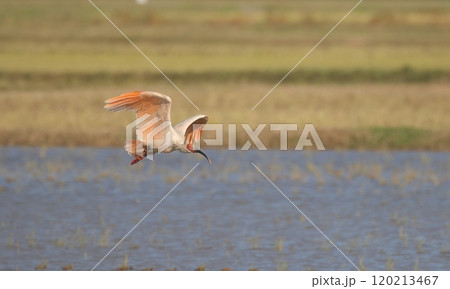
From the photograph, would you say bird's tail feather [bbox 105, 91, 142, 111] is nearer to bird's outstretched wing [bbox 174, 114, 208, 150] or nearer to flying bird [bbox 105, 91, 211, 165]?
flying bird [bbox 105, 91, 211, 165]

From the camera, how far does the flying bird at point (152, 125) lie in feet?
39.0

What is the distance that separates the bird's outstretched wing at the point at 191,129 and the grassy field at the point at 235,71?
1111 centimetres

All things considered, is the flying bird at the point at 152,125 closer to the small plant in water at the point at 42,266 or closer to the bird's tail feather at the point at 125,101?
the bird's tail feather at the point at 125,101

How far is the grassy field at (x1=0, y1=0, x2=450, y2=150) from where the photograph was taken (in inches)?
961

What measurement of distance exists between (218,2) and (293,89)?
4488 cm

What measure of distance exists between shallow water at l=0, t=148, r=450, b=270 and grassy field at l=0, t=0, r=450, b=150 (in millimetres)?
1722

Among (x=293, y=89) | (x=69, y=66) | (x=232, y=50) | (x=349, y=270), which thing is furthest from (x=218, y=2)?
(x=349, y=270)

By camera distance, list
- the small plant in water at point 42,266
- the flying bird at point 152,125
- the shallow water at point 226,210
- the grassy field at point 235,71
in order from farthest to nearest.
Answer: the grassy field at point 235,71, the shallow water at point 226,210, the small plant in water at point 42,266, the flying bird at point 152,125

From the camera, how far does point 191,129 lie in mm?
12281

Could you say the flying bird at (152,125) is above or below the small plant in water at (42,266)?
above

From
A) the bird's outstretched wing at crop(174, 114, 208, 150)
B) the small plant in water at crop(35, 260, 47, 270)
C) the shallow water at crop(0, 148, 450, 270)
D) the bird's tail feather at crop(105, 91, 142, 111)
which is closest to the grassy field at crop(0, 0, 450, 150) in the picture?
the shallow water at crop(0, 148, 450, 270)

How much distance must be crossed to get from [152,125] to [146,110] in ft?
0.71

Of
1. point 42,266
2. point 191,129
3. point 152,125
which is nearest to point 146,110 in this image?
point 152,125

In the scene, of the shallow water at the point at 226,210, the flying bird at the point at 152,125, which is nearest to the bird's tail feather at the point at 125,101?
the flying bird at the point at 152,125
